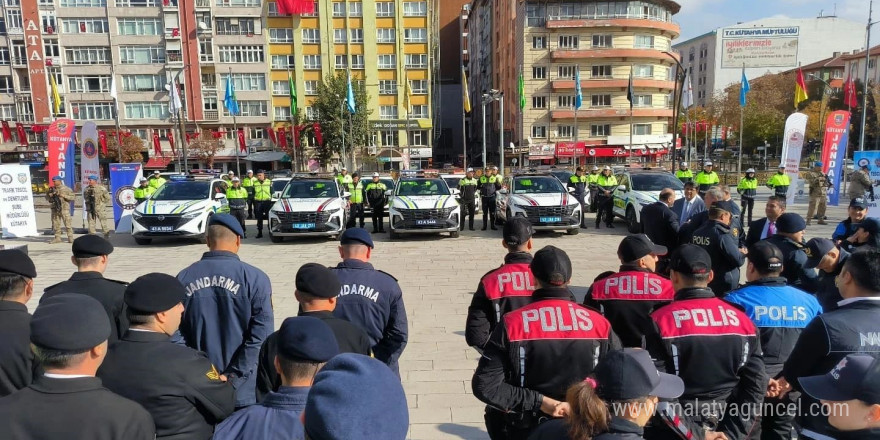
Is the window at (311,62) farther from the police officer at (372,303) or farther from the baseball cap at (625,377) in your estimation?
the baseball cap at (625,377)

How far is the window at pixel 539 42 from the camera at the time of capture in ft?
178

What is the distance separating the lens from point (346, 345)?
287cm

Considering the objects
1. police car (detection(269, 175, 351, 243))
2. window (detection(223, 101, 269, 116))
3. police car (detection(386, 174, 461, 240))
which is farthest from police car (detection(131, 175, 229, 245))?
window (detection(223, 101, 269, 116))

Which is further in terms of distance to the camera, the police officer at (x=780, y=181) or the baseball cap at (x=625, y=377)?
the police officer at (x=780, y=181)

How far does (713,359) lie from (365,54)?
53.9m

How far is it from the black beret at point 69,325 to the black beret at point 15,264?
5.04 ft

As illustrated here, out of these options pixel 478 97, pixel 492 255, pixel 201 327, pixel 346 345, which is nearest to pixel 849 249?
pixel 346 345

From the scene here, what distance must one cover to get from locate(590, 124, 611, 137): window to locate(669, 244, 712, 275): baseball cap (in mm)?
54000

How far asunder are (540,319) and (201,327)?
7.38 feet

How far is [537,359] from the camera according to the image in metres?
2.66

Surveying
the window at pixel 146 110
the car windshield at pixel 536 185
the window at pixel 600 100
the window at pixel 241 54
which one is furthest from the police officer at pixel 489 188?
the window at pixel 146 110

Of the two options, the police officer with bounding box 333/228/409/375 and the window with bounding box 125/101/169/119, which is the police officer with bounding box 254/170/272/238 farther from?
the window with bounding box 125/101/169/119

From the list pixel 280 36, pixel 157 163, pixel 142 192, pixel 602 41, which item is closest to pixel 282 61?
pixel 280 36

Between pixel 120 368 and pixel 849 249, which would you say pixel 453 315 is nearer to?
pixel 849 249
